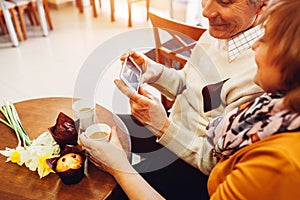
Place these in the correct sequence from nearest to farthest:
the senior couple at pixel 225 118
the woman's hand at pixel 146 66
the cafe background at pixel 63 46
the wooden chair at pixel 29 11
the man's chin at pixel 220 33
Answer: the senior couple at pixel 225 118
the man's chin at pixel 220 33
the woman's hand at pixel 146 66
the cafe background at pixel 63 46
the wooden chair at pixel 29 11

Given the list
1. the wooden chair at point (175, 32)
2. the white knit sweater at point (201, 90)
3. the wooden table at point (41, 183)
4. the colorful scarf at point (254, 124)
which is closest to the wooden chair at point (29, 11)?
the wooden chair at point (175, 32)

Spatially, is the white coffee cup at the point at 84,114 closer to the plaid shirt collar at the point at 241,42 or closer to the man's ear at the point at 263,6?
the plaid shirt collar at the point at 241,42

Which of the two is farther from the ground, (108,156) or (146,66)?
(146,66)

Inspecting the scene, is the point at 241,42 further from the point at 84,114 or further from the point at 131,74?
the point at 84,114

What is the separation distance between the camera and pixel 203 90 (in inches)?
45.5

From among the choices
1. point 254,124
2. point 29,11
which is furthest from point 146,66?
point 29,11

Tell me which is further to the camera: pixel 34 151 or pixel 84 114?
pixel 84 114

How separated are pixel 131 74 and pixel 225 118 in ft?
1.39

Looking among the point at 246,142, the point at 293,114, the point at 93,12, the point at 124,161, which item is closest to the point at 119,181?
the point at 124,161

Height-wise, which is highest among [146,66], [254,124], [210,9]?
[210,9]

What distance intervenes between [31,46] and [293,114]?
3082mm

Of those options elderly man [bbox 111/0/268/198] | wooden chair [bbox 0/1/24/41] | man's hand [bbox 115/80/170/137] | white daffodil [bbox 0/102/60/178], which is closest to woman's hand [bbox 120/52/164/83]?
elderly man [bbox 111/0/268/198]

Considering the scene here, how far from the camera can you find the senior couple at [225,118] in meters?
0.61

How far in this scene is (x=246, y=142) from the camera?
725mm
